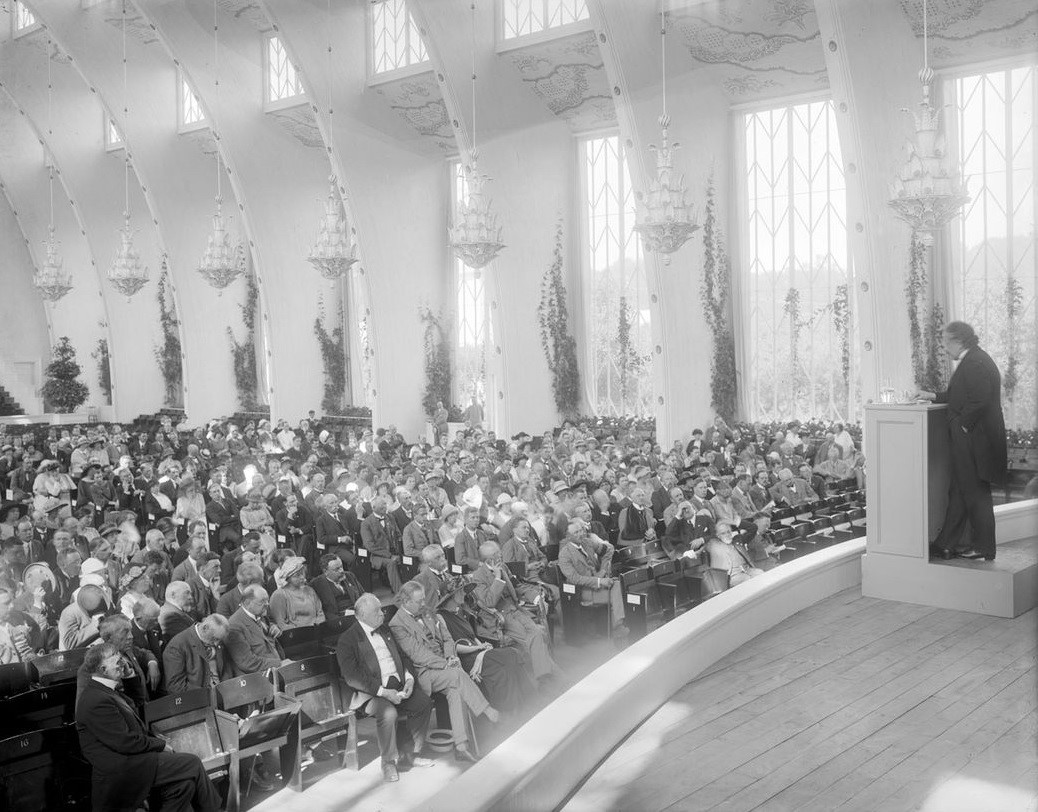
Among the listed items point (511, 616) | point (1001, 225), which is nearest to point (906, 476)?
point (511, 616)

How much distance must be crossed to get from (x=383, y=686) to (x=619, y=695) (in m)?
2.86

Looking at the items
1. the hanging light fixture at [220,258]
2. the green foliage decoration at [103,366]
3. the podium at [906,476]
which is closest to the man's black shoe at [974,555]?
the podium at [906,476]

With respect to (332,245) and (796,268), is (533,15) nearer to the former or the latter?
(332,245)

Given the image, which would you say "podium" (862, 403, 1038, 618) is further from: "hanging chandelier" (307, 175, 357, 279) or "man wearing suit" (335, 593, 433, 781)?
"hanging chandelier" (307, 175, 357, 279)

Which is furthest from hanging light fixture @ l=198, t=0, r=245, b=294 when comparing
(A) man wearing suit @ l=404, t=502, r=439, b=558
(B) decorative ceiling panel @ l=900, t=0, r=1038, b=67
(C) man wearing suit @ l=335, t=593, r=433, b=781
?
(C) man wearing suit @ l=335, t=593, r=433, b=781

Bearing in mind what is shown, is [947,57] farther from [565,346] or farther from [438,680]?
[438,680]

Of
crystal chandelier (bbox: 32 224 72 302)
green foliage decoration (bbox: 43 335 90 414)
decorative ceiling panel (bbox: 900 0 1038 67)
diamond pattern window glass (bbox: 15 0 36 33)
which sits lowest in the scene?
green foliage decoration (bbox: 43 335 90 414)

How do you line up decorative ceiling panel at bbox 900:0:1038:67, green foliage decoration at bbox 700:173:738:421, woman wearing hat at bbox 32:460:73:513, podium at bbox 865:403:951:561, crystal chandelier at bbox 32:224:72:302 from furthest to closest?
1. crystal chandelier at bbox 32:224:72:302
2. green foliage decoration at bbox 700:173:738:421
3. decorative ceiling panel at bbox 900:0:1038:67
4. woman wearing hat at bbox 32:460:73:513
5. podium at bbox 865:403:951:561

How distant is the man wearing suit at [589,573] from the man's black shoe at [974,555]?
3.35m

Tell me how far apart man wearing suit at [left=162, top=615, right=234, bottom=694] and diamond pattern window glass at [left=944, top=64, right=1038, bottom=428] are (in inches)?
559

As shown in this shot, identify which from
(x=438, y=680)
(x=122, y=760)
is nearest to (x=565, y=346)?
(x=438, y=680)

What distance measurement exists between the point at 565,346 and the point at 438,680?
48.8 feet

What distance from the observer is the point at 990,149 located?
1625 centimetres

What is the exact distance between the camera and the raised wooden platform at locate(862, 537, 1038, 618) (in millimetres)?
4895
